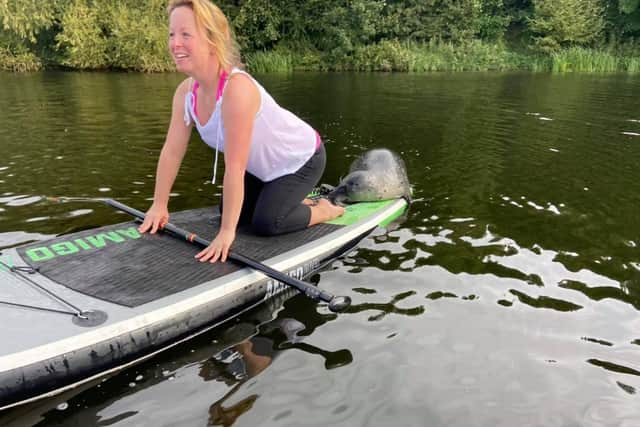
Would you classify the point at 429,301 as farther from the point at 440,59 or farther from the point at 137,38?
the point at 440,59

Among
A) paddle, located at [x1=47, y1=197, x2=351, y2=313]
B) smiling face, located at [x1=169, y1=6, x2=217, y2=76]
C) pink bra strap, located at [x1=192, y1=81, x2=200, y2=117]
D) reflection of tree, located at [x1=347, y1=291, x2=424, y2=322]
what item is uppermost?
smiling face, located at [x1=169, y1=6, x2=217, y2=76]

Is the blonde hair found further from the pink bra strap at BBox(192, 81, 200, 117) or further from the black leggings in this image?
the black leggings

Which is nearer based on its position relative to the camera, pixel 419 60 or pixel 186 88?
pixel 186 88

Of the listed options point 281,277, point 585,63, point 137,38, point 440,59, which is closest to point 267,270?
point 281,277

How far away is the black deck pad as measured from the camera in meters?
3.19

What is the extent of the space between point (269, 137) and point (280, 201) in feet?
1.75

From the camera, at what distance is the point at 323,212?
4715 millimetres

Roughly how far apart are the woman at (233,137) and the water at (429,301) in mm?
659

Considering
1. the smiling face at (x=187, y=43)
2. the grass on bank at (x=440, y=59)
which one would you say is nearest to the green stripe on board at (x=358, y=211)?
the smiling face at (x=187, y=43)

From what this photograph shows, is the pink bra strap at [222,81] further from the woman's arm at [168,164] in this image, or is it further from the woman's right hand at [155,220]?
the woman's right hand at [155,220]

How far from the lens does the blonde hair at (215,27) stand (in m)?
3.20

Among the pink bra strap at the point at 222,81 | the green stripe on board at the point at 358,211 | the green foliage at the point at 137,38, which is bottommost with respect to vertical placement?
the green stripe on board at the point at 358,211

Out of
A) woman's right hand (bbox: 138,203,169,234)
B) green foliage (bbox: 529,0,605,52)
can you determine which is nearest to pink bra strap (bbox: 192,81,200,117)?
woman's right hand (bbox: 138,203,169,234)

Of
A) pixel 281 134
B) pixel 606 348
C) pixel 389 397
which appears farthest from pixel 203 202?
pixel 606 348
